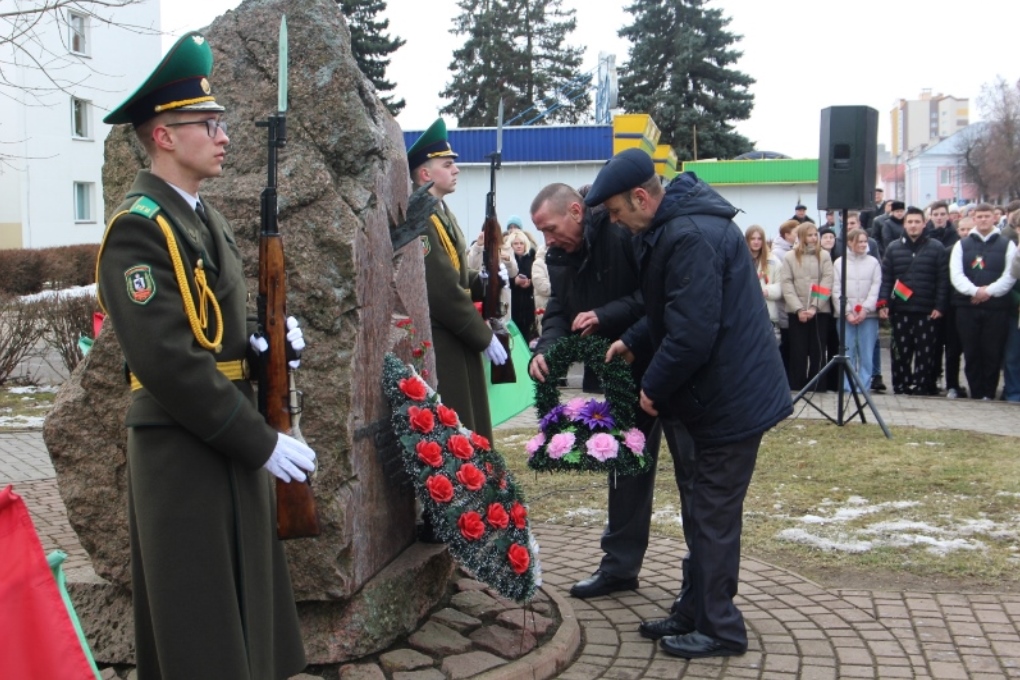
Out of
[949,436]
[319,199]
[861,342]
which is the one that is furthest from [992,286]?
[319,199]

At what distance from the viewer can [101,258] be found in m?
2.86

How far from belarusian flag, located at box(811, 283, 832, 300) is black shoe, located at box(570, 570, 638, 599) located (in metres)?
7.56

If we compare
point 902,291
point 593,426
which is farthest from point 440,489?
point 902,291

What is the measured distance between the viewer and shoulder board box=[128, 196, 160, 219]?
2.84 m

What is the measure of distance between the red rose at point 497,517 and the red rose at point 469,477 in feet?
0.32

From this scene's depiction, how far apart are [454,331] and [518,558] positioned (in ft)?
5.91

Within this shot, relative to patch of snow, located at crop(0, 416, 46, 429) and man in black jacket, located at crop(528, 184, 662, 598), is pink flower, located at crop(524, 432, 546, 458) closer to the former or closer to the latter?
man in black jacket, located at crop(528, 184, 662, 598)

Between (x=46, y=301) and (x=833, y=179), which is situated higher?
(x=833, y=179)

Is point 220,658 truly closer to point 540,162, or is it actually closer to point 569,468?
point 569,468

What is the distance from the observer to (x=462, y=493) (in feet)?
13.8

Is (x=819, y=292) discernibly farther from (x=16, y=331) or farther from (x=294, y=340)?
(x=294, y=340)

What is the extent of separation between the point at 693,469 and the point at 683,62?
37.9 meters

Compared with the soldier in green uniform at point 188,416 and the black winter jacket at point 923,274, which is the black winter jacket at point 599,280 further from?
the black winter jacket at point 923,274

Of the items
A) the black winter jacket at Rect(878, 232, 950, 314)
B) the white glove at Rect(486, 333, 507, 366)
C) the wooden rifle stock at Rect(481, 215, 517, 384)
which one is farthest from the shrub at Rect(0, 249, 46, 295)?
the white glove at Rect(486, 333, 507, 366)
